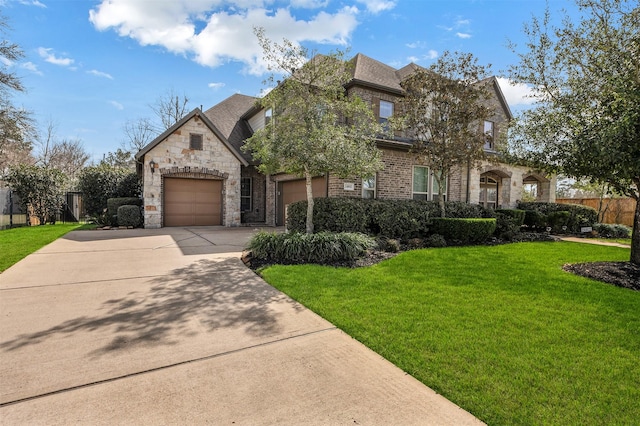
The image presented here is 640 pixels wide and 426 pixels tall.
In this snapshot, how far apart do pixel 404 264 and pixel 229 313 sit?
3969 mm

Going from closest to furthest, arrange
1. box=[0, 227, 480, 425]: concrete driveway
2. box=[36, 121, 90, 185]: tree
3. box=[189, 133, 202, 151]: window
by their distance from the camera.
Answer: box=[0, 227, 480, 425]: concrete driveway
box=[189, 133, 202, 151]: window
box=[36, 121, 90, 185]: tree

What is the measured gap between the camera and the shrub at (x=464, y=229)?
9.87 metres

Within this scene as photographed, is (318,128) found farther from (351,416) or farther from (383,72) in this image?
(383,72)

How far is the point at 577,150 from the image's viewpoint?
A: 629 centimetres

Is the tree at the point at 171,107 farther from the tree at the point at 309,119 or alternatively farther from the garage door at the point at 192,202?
the tree at the point at 309,119

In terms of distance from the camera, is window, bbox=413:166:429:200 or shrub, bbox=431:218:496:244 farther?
window, bbox=413:166:429:200

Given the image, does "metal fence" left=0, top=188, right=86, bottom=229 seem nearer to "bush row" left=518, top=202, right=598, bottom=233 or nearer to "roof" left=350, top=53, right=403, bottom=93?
"roof" left=350, top=53, right=403, bottom=93

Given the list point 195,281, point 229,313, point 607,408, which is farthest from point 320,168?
point 607,408

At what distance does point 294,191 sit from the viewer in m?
14.7

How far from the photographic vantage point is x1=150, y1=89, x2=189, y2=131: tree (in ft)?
89.9

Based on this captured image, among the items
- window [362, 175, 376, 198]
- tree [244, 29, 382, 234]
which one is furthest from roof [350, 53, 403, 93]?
tree [244, 29, 382, 234]

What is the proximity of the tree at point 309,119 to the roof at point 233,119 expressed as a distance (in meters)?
7.95

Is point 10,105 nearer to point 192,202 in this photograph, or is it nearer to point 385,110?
point 192,202

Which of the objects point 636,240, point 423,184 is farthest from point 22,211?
point 636,240
